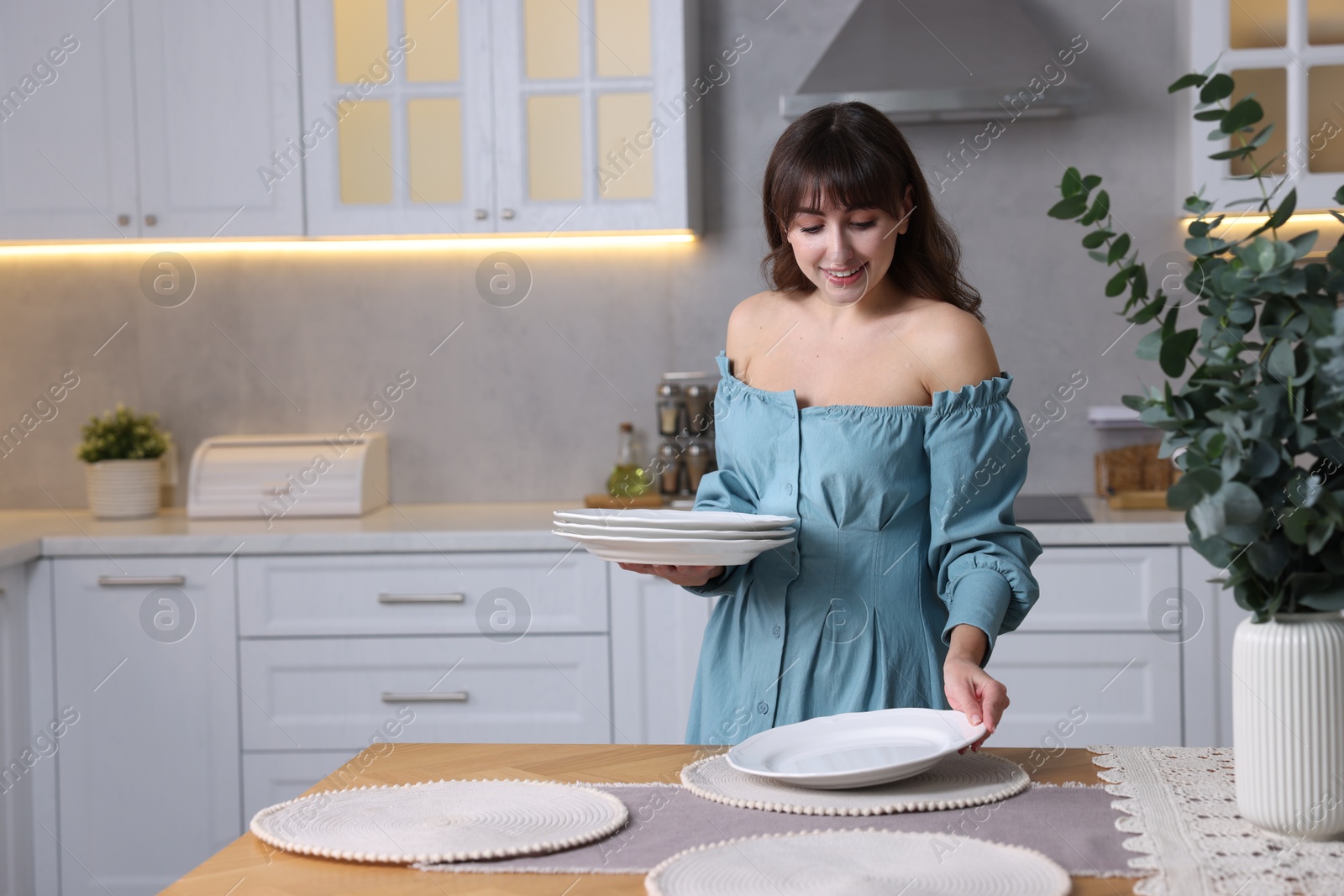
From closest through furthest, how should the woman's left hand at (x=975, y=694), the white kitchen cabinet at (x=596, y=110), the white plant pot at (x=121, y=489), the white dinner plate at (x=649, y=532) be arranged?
the woman's left hand at (x=975, y=694)
the white dinner plate at (x=649, y=532)
the white kitchen cabinet at (x=596, y=110)
the white plant pot at (x=121, y=489)

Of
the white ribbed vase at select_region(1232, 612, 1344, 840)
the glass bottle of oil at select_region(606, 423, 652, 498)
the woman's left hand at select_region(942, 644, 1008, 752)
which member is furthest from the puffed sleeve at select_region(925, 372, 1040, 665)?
the glass bottle of oil at select_region(606, 423, 652, 498)

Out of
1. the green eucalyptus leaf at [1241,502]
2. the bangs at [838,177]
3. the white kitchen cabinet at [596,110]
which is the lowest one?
the green eucalyptus leaf at [1241,502]

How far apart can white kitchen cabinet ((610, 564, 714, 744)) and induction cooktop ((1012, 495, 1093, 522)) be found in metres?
0.70

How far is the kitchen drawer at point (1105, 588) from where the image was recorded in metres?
2.41

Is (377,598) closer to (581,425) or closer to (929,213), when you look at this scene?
(581,425)

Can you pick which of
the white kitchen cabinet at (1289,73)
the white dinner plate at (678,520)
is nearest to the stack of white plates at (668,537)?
the white dinner plate at (678,520)

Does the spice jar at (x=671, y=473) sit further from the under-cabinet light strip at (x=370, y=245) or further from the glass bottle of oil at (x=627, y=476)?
the under-cabinet light strip at (x=370, y=245)

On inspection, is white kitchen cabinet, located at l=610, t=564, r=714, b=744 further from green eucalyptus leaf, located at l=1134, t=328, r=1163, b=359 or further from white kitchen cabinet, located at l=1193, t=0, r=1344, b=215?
green eucalyptus leaf, located at l=1134, t=328, r=1163, b=359

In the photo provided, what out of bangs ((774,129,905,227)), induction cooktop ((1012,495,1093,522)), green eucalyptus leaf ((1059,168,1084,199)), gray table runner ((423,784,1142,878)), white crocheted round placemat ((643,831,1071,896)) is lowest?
gray table runner ((423,784,1142,878))

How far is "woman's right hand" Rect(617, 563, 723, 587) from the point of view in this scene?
1308 millimetres

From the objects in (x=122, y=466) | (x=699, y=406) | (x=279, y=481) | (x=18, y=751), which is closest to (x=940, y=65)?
(x=699, y=406)

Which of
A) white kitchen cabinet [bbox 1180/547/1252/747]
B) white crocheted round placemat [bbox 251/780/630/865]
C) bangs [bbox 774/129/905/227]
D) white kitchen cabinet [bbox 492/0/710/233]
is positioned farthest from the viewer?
white kitchen cabinet [bbox 492/0/710/233]

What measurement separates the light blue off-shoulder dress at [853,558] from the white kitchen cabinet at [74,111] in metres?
1.98

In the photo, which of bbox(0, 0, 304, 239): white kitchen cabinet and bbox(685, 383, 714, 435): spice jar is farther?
bbox(685, 383, 714, 435): spice jar
